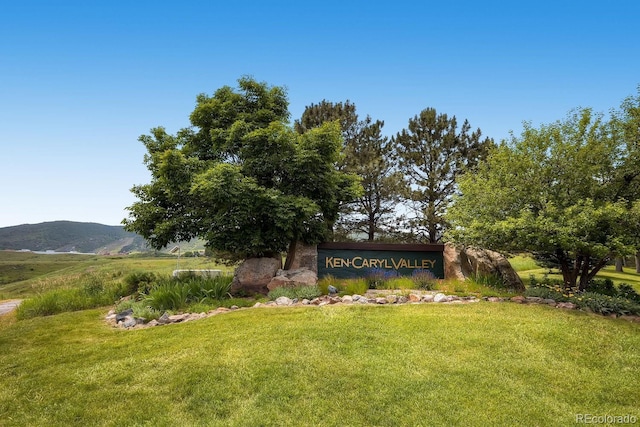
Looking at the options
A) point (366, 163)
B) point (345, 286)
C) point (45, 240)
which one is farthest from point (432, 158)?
point (45, 240)

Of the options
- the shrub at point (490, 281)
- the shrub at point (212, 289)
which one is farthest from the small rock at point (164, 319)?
the shrub at point (490, 281)

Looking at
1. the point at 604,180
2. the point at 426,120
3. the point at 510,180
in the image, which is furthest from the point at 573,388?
the point at 426,120

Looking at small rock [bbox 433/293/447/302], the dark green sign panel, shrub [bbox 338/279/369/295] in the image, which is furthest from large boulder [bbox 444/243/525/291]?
shrub [bbox 338/279/369/295]

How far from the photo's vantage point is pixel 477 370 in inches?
216

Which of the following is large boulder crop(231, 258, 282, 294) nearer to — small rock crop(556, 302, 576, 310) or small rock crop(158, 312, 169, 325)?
small rock crop(158, 312, 169, 325)

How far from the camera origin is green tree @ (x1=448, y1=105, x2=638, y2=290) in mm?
9461

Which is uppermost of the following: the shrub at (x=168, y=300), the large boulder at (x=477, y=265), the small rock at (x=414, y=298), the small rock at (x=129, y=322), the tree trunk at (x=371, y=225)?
the tree trunk at (x=371, y=225)

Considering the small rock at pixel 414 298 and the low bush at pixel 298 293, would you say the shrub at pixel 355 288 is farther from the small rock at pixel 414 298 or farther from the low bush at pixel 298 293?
the small rock at pixel 414 298

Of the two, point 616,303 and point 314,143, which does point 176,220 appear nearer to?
point 314,143

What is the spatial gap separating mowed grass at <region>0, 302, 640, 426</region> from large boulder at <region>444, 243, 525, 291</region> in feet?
15.2

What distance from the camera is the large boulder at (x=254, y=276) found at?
1241 centimetres

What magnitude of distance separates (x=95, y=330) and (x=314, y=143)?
9.16 m

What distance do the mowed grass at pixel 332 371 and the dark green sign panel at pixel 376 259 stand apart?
6.95 m

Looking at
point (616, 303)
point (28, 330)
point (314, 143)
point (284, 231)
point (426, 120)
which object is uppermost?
point (426, 120)
